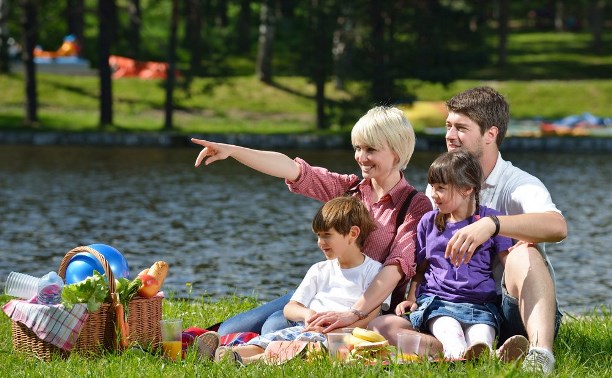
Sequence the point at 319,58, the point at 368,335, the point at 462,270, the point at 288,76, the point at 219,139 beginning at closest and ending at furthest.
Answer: the point at 368,335
the point at 462,270
the point at 219,139
the point at 319,58
the point at 288,76

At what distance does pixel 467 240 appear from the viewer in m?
6.14

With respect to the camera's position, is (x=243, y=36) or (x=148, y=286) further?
(x=243, y=36)

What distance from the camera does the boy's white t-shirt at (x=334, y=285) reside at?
694 cm

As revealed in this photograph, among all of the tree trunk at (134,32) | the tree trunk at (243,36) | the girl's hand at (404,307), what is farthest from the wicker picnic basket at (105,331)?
the tree trunk at (243,36)

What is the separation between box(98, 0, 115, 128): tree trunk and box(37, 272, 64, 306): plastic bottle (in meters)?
26.1

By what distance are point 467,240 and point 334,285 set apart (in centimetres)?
111

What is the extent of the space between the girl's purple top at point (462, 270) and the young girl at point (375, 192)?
0.48 feet

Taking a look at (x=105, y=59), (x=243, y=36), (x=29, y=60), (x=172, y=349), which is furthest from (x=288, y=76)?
(x=172, y=349)

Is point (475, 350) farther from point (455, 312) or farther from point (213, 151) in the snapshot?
point (213, 151)

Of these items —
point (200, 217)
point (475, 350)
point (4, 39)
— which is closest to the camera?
point (475, 350)

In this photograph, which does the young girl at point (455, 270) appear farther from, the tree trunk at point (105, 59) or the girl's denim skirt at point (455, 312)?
the tree trunk at point (105, 59)

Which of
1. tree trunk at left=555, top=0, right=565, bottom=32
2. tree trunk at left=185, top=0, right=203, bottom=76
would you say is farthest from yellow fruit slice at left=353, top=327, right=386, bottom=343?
tree trunk at left=555, top=0, right=565, bottom=32

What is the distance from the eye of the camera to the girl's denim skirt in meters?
6.60

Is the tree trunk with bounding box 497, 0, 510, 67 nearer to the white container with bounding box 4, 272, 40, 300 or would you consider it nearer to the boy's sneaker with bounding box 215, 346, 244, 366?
the white container with bounding box 4, 272, 40, 300
